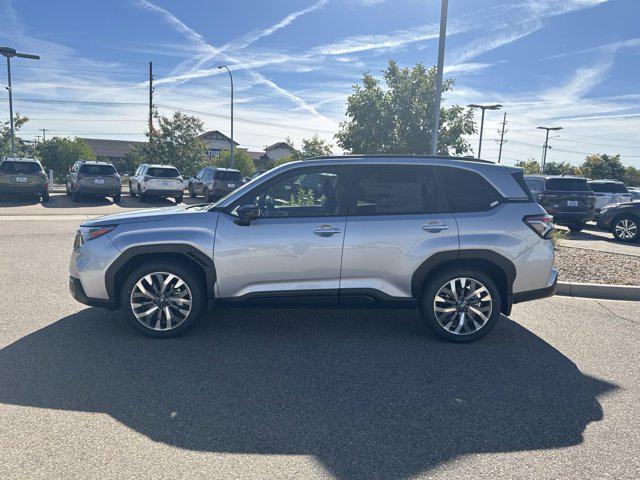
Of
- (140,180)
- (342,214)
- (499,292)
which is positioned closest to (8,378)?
(342,214)

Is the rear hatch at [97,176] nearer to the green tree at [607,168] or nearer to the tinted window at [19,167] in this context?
the tinted window at [19,167]

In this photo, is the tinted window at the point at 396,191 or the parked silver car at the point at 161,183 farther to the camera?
the parked silver car at the point at 161,183

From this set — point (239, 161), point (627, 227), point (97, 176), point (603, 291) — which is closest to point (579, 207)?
point (627, 227)

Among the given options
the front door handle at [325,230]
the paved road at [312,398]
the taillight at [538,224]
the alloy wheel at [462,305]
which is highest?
the taillight at [538,224]

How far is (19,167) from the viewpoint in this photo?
59.1 ft

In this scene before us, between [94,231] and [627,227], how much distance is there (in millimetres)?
13359

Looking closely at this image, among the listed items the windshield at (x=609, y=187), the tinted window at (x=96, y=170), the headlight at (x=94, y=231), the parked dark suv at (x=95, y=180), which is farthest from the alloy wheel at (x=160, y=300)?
the windshield at (x=609, y=187)

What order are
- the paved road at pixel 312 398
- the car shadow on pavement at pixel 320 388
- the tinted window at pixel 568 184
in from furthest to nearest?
the tinted window at pixel 568 184, the car shadow on pavement at pixel 320 388, the paved road at pixel 312 398

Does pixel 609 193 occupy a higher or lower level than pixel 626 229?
higher

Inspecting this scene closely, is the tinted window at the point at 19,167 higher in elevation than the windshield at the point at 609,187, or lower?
lower

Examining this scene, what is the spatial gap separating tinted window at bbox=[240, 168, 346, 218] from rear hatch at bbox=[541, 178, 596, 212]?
10896 mm

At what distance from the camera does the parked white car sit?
55.3 feet

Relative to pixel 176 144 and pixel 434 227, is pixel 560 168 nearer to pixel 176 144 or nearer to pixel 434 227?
pixel 176 144

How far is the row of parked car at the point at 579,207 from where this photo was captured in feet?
42.3
